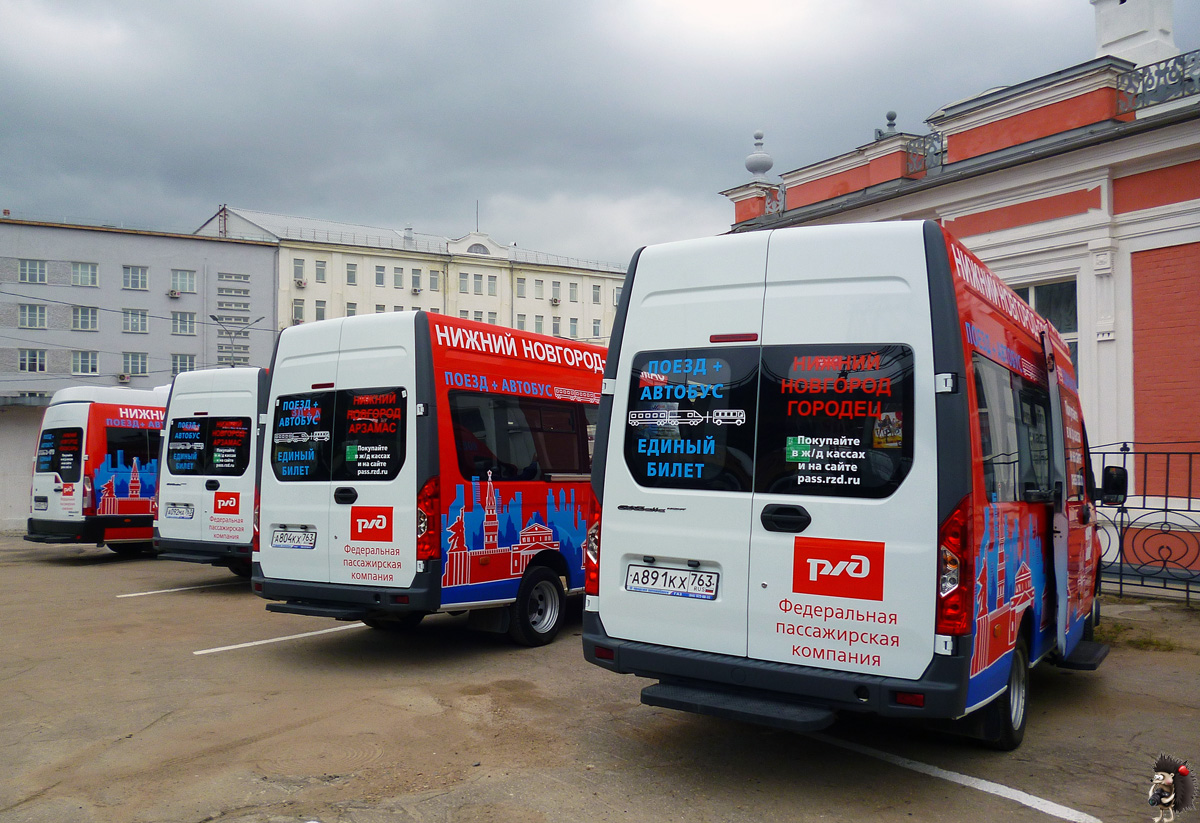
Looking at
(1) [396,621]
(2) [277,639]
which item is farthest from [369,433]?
(2) [277,639]

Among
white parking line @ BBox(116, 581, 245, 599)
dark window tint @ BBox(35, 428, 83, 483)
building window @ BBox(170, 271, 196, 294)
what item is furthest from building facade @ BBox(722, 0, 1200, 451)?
building window @ BBox(170, 271, 196, 294)

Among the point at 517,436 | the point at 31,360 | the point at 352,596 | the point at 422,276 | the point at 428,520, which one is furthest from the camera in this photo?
the point at 422,276

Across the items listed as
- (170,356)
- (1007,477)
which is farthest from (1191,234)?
(170,356)

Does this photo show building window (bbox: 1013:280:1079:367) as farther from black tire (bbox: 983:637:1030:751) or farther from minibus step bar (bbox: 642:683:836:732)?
minibus step bar (bbox: 642:683:836:732)

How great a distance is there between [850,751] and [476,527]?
3.44 m

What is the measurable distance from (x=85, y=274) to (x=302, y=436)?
57.8m

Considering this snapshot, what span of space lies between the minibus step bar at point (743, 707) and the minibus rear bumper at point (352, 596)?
8.83ft

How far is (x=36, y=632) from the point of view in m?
9.16

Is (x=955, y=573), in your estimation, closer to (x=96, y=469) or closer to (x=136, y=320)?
(x=96, y=469)

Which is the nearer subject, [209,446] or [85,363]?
[209,446]

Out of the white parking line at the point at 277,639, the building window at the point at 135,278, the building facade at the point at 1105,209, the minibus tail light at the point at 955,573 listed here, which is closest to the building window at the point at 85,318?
the building window at the point at 135,278

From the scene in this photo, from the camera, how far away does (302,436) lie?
25.3 feet

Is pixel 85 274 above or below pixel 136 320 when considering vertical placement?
above

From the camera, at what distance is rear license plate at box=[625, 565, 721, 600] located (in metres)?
4.66
